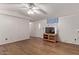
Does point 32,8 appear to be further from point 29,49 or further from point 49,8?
point 29,49

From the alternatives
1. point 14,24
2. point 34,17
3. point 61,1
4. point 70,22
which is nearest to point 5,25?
point 14,24

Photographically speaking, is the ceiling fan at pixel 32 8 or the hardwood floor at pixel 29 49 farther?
the hardwood floor at pixel 29 49

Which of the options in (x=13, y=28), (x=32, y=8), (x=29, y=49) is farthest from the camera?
(x=29, y=49)

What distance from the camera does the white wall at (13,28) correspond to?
1591 millimetres

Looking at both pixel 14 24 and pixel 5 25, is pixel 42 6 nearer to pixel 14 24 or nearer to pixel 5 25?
pixel 14 24

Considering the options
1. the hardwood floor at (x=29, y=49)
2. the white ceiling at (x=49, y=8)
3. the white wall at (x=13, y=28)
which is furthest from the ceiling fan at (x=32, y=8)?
the hardwood floor at (x=29, y=49)

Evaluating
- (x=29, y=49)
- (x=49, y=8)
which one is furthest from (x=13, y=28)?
(x=49, y=8)

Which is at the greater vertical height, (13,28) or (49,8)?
(49,8)

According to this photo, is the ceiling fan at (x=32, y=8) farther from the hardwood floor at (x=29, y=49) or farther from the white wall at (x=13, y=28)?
the hardwood floor at (x=29, y=49)

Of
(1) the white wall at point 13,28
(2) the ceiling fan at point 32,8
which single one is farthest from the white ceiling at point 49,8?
(1) the white wall at point 13,28

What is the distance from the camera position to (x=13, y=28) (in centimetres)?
171

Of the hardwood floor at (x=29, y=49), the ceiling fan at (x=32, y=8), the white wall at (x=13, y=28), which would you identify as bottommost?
the hardwood floor at (x=29, y=49)

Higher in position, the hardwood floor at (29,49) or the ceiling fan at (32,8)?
the ceiling fan at (32,8)

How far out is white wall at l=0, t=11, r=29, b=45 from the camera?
1591 mm
